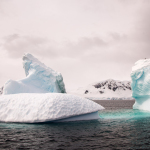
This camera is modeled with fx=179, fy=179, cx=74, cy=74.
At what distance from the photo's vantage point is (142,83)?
32531 millimetres

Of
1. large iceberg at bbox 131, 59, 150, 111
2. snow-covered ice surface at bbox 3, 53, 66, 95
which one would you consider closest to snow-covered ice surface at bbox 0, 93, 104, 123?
snow-covered ice surface at bbox 3, 53, 66, 95

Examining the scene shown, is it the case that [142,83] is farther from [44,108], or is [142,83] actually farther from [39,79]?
[44,108]

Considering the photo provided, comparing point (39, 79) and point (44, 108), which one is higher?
point (39, 79)

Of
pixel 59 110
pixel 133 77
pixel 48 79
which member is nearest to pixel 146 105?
pixel 133 77

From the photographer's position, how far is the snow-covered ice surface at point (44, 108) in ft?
49.8

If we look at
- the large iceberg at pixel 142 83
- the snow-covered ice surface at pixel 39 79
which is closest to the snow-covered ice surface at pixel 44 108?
the snow-covered ice surface at pixel 39 79

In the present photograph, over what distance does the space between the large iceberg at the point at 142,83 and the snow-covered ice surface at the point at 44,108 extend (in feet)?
57.1

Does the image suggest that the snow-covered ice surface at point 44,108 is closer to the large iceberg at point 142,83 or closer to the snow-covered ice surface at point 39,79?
the snow-covered ice surface at point 39,79

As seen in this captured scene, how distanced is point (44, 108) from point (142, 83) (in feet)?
74.5

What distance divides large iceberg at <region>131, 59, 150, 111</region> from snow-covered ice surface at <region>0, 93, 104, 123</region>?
17.4 meters

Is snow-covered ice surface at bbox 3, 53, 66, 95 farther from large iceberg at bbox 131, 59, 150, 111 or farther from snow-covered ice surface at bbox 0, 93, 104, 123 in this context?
large iceberg at bbox 131, 59, 150, 111

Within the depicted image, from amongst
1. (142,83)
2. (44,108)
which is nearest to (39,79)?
(142,83)

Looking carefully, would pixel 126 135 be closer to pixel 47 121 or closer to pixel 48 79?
pixel 47 121

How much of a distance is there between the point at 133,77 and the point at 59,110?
2248 centimetres
